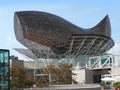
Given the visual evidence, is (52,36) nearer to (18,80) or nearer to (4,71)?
(18,80)

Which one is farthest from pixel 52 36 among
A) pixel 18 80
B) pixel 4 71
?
pixel 4 71

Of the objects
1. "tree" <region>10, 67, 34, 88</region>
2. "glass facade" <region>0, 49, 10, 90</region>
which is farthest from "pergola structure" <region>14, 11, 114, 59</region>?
"glass facade" <region>0, 49, 10, 90</region>

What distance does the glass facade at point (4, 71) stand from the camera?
1284 inches

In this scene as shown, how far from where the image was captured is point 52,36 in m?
114

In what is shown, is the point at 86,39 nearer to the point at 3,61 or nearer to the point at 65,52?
the point at 65,52

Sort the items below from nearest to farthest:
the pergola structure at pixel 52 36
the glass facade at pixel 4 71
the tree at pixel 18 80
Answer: the glass facade at pixel 4 71, the tree at pixel 18 80, the pergola structure at pixel 52 36

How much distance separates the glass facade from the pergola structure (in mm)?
76346

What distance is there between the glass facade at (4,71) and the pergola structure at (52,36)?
250ft

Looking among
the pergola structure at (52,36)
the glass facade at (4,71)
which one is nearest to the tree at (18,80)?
the glass facade at (4,71)

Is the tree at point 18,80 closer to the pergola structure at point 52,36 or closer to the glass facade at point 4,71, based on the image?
the glass facade at point 4,71

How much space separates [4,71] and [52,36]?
267ft

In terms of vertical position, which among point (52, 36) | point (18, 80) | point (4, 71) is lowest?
point (18, 80)

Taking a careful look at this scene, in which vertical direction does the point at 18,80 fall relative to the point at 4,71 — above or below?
below

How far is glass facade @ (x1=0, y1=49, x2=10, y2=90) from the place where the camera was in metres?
32.6
